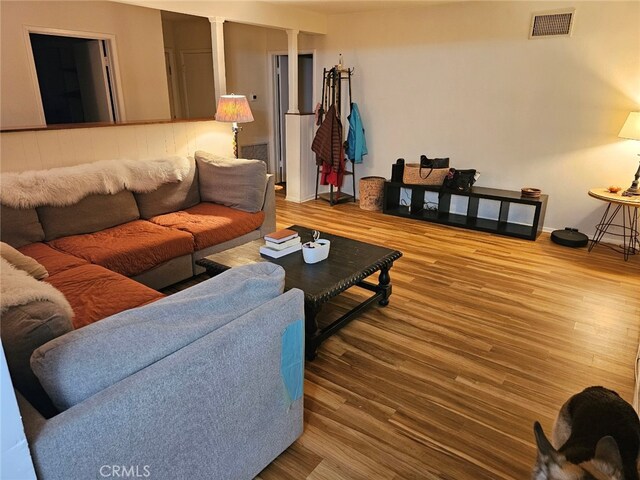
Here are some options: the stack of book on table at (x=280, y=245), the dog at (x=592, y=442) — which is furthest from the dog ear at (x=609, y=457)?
the stack of book on table at (x=280, y=245)

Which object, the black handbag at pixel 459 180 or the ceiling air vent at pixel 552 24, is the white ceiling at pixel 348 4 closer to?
the ceiling air vent at pixel 552 24

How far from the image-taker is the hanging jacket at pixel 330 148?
548cm

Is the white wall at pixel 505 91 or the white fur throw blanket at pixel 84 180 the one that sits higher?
the white wall at pixel 505 91

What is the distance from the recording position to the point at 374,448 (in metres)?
1.83

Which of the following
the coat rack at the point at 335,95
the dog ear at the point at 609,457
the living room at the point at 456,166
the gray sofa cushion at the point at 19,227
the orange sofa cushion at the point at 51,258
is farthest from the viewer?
the coat rack at the point at 335,95

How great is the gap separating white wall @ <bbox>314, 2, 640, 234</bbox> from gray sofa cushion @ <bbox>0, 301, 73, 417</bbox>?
4.64m

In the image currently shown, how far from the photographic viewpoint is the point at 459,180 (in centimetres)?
472

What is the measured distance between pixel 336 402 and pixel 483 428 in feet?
2.25

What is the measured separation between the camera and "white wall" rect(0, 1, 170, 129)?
163 inches

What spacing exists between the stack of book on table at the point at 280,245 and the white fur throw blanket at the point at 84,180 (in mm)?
1308

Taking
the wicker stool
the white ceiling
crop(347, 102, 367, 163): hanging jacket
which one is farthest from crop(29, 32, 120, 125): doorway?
the wicker stool

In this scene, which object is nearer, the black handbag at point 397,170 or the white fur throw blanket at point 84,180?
the white fur throw blanket at point 84,180

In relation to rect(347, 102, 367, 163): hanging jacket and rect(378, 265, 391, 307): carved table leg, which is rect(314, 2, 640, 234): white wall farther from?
rect(378, 265, 391, 307): carved table leg

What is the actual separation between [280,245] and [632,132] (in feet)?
10.6
